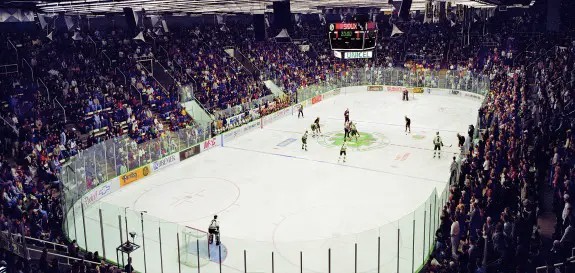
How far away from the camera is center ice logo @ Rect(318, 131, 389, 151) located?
93.8ft

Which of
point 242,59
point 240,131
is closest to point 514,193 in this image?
point 240,131

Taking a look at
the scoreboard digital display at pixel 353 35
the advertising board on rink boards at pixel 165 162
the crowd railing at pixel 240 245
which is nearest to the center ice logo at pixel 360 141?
the scoreboard digital display at pixel 353 35

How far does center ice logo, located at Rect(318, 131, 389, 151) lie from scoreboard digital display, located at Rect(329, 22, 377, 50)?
23.2 feet

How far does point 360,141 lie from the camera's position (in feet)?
98.0

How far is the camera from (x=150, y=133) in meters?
Result: 26.0

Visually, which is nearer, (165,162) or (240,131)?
(165,162)

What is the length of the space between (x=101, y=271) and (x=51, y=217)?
5.19m

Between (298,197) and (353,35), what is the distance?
7885 millimetres

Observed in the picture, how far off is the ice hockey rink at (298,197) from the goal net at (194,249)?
107mm

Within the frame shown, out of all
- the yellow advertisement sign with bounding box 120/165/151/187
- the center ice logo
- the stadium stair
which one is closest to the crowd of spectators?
the center ice logo

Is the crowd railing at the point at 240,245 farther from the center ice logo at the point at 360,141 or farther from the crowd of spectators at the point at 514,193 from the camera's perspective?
the center ice logo at the point at 360,141

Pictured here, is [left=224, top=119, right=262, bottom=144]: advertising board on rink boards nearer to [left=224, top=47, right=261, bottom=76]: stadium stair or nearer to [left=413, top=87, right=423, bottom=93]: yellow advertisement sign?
[left=224, top=47, right=261, bottom=76]: stadium stair

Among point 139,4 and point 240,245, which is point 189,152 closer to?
point 139,4

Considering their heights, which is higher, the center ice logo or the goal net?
the goal net
